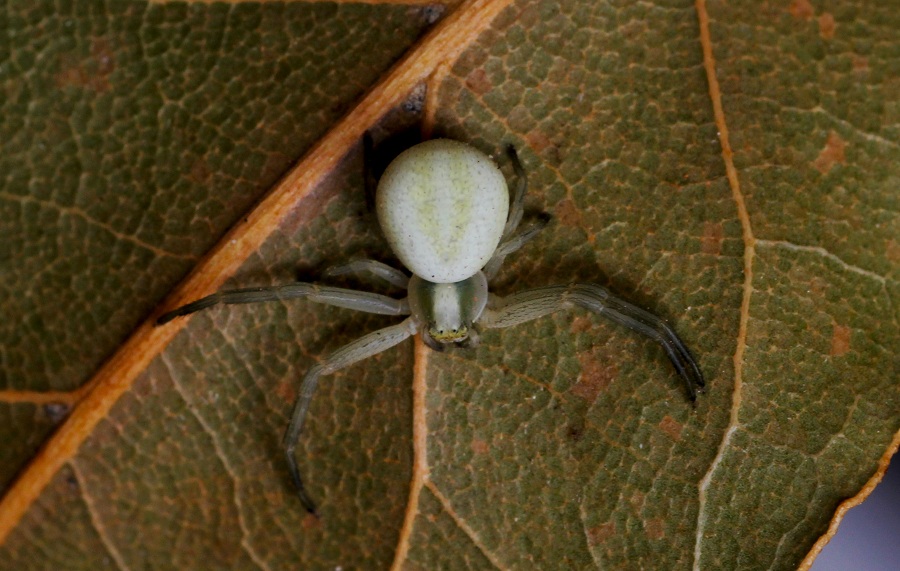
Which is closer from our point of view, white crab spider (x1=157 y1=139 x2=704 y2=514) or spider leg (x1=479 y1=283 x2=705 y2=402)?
white crab spider (x1=157 y1=139 x2=704 y2=514)

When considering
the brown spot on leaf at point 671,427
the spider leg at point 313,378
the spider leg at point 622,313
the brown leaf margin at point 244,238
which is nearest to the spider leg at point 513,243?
the spider leg at point 622,313

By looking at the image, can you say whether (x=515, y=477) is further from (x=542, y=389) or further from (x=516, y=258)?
(x=516, y=258)

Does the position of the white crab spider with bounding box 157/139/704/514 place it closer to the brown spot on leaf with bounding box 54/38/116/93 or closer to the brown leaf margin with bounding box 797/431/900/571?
the brown leaf margin with bounding box 797/431/900/571

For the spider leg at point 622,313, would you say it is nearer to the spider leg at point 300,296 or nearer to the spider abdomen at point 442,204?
the spider abdomen at point 442,204

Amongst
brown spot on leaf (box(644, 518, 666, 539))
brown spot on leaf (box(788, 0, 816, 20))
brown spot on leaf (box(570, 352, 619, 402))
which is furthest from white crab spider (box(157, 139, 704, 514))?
brown spot on leaf (box(788, 0, 816, 20))

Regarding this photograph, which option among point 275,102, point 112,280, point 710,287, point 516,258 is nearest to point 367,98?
point 275,102

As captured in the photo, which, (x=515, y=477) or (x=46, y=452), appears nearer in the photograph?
(x=46, y=452)
